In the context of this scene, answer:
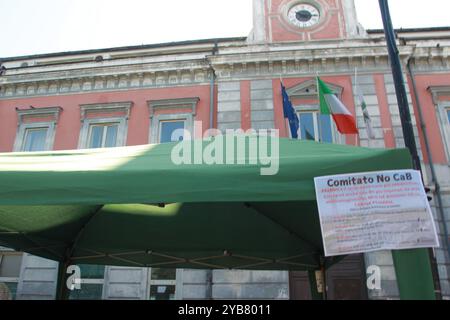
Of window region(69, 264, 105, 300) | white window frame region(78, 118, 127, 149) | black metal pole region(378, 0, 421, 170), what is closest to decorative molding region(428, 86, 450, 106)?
black metal pole region(378, 0, 421, 170)

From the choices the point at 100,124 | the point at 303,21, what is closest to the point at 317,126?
the point at 303,21

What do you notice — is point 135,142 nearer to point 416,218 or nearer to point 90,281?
point 90,281

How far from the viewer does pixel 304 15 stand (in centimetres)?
1330

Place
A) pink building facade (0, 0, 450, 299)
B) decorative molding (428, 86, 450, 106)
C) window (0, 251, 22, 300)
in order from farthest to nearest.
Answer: decorative molding (428, 86, 450, 106) → window (0, 251, 22, 300) → pink building facade (0, 0, 450, 299)

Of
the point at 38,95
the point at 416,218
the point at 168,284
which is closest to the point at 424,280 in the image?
the point at 416,218

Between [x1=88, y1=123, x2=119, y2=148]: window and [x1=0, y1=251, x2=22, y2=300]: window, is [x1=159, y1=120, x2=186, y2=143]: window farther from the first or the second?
[x1=0, y1=251, x2=22, y2=300]: window

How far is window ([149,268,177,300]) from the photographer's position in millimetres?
10438

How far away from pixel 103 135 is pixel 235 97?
14.4ft

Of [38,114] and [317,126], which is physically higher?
[38,114]

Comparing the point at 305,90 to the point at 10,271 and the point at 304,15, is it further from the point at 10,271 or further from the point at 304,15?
the point at 10,271

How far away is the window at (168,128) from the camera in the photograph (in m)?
12.1

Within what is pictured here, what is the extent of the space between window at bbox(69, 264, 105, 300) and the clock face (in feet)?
32.5

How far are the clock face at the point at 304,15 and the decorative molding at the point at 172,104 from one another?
14.4 feet
